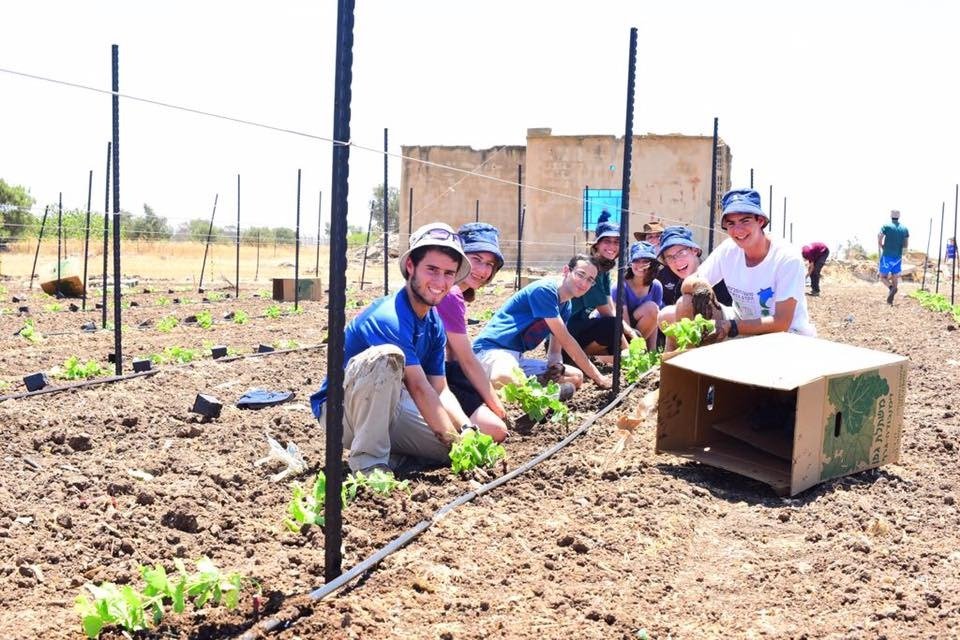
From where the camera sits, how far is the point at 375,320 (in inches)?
155

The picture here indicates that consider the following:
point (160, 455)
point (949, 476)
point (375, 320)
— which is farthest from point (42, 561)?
point (949, 476)

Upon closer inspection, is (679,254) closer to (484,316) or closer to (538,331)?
(538,331)

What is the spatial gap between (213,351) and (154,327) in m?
3.54

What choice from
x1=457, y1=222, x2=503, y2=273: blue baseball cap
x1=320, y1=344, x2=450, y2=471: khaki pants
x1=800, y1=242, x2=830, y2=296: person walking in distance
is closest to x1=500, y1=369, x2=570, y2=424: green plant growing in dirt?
x1=457, y1=222, x2=503, y2=273: blue baseball cap

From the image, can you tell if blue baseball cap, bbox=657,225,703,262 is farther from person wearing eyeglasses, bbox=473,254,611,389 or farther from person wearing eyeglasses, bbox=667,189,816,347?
person wearing eyeglasses, bbox=667,189,816,347

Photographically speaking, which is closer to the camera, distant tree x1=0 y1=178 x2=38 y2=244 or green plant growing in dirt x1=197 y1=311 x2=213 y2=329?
green plant growing in dirt x1=197 y1=311 x2=213 y2=329

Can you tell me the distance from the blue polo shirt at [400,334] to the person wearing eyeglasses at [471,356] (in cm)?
37

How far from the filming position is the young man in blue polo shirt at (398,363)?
12.5 feet

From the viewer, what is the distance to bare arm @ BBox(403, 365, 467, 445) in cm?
387

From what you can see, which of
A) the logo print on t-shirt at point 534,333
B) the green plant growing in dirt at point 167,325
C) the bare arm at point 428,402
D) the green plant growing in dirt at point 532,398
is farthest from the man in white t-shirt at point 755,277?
the green plant growing in dirt at point 167,325

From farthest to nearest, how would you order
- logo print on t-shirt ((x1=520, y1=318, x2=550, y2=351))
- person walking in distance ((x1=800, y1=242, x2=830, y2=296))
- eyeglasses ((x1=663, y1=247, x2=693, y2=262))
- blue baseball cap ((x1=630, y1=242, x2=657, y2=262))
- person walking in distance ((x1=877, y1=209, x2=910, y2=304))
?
person walking in distance ((x1=800, y1=242, x2=830, y2=296))
person walking in distance ((x1=877, y1=209, x2=910, y2=304))
blue baseball cap ((x1=630, y1=242, x2=657, y2=262))
eyeglasses ((x1=663, y1=247, x2=693, y2=262))
logo print on t-shirt ((x1=520, y1=318, x2=550, y2=351))

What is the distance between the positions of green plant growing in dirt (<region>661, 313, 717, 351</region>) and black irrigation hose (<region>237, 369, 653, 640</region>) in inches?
28.0

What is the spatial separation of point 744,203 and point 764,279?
442 millimetres

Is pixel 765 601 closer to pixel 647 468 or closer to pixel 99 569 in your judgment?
pixel 647 468
